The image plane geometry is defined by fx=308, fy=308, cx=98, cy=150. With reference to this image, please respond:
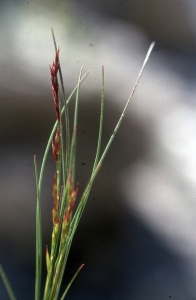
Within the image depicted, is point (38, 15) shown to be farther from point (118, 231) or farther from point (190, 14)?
point (118, 231)

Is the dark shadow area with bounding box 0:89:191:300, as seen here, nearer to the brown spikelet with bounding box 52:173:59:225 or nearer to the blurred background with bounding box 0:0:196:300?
the blurred background with bounding box 0:0:196:300

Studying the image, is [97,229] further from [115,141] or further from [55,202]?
[55,202]

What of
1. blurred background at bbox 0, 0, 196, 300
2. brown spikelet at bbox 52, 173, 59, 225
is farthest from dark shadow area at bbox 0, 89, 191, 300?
brown spikelet at bbox 52, 173, 59, 225

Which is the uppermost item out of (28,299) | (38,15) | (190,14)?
(190,14)

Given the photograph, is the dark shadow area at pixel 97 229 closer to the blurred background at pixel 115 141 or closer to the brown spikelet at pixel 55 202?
the blurred background at pixel 115 141

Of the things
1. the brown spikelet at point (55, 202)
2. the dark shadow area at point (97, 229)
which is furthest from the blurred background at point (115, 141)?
the brown spikelet at point (55, 202)

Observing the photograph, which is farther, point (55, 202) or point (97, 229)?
point (97, 229)

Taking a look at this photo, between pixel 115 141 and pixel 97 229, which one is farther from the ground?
pixel 115 141

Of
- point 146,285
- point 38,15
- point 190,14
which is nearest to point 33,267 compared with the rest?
point 146,285

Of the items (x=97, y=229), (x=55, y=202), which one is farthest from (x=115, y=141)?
(x=55, y=202)
